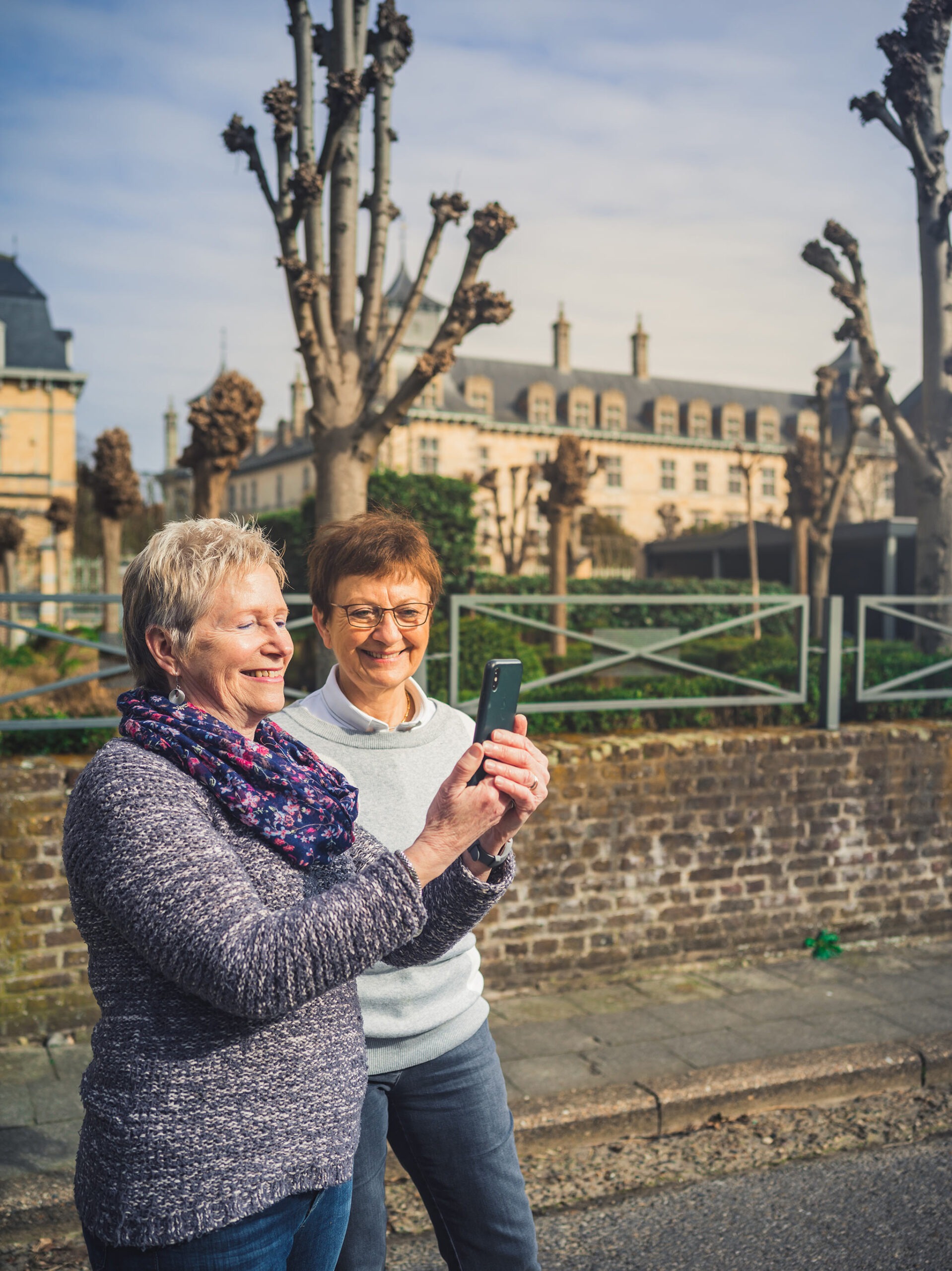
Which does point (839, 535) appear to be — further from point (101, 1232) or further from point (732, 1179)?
point (101, 1232)

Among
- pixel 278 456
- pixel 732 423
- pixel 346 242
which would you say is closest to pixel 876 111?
pixel 346 242

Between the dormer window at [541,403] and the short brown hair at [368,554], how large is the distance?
52.1 m

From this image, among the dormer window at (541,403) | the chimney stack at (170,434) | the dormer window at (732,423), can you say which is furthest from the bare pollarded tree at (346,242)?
the chimney stack at (170,434)

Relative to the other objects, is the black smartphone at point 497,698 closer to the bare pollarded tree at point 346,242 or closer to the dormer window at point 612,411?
the bare pollarded tree at point 346,242

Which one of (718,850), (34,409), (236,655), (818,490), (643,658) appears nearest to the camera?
(236,655)

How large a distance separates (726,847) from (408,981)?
438 centimetres

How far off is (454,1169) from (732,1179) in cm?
225

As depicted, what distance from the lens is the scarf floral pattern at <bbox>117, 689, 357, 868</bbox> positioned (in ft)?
5.09

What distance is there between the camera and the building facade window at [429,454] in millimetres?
48000

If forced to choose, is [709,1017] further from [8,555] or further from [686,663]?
[8,555]

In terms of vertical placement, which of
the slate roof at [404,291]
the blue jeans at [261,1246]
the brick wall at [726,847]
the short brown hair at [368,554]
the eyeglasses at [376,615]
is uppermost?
the slate roof at [404,291]

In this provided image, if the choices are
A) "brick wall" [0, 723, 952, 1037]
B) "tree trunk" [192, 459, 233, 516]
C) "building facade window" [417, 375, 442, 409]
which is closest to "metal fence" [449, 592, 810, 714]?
"brick wall" [0, 723, 952, 1037]

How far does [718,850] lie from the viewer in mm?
6215

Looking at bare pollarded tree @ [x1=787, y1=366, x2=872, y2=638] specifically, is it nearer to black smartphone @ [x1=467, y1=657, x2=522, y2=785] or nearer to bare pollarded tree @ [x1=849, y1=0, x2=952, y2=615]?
bare pollarded tree @ [x1=849, y1=0, x2=952, y2=615]
